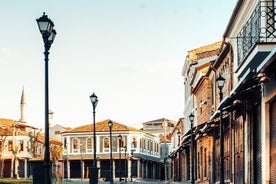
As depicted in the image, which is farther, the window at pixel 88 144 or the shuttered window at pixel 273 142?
the window at pixel 88 144

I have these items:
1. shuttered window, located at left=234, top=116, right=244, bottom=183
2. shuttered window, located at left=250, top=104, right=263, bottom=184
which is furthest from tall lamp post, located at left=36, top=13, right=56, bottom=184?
shuttered window, located at left=234, top=116, right=244, bottom=183

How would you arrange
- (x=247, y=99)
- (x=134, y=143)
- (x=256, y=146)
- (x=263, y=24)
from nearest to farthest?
1. (x=263, y=24)
2. (x=256, y=146)
3. (x=247, y=99)
4. (x=134, y=143)

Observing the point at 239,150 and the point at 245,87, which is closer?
the point at 245,87

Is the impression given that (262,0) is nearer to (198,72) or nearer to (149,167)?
(198,72)

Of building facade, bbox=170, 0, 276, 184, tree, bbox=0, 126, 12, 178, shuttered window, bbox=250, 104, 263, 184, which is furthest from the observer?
tree, bbox=0, 126, 12, 178

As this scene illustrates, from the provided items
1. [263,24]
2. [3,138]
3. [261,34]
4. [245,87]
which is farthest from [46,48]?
[3,138]

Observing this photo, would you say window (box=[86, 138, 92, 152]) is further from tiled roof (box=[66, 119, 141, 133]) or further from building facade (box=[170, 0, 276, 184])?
building facade (box=[170, 0, 276, 184])

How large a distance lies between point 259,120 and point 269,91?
255 centimetres

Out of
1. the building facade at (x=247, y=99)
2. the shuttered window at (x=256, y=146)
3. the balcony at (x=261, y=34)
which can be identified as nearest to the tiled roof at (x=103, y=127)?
the building facade at (x=247, y=99)

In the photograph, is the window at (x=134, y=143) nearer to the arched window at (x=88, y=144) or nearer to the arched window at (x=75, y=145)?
the arched window at (x=88, y=144)

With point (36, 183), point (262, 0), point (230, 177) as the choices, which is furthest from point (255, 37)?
point (230, 177)

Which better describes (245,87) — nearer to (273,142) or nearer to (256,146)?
(273,142)

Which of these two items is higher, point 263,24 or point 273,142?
point 263,24

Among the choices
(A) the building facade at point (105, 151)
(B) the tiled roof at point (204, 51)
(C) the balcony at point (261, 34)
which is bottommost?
(A) the building facade at point (105, 151)
